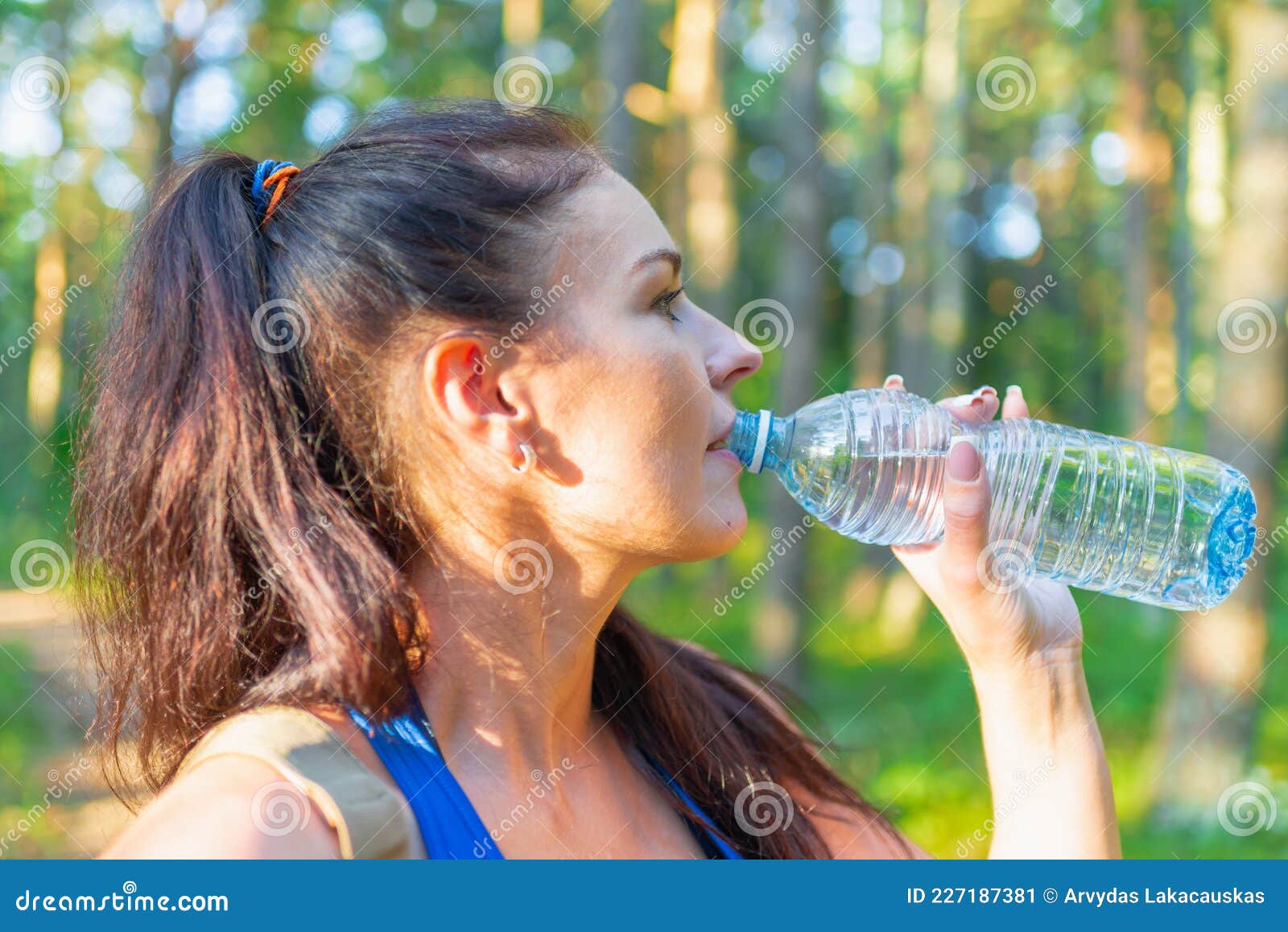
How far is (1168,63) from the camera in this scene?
14.0 metres

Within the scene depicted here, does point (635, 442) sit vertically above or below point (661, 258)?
below

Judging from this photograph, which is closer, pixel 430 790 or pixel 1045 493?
pixel 430 790

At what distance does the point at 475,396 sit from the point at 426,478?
169mm

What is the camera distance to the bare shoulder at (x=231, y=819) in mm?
1426

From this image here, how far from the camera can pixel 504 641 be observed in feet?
6.75

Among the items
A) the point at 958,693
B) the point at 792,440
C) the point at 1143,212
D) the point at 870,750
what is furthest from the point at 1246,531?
the point at 1143,212

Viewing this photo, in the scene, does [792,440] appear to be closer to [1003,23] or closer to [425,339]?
[425,339]

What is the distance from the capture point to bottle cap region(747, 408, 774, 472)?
2.21m

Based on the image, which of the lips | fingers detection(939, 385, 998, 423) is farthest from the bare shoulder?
fingers detection(939, 385, 998, 423)

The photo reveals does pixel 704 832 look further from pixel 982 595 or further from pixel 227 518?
pixel 227 518

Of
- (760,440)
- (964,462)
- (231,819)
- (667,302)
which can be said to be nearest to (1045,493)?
(964,462)

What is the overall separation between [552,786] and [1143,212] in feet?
39.3

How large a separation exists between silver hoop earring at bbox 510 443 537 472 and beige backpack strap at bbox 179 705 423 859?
522mm

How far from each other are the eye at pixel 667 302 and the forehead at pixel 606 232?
0.08 meters
